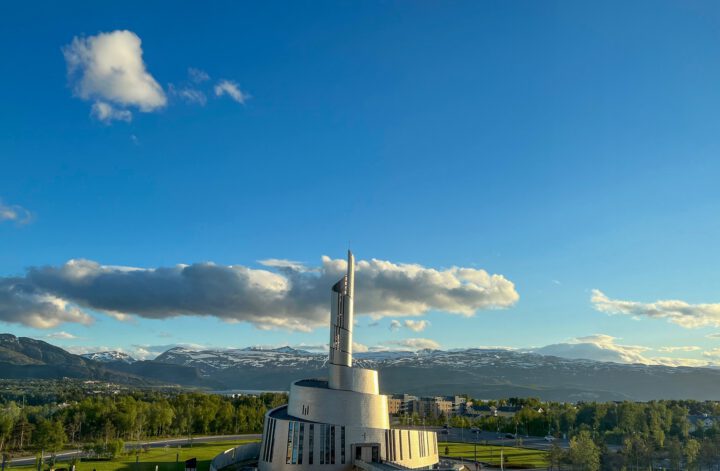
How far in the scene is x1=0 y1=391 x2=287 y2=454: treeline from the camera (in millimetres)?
105438

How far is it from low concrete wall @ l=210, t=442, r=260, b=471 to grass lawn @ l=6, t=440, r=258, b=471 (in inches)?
144

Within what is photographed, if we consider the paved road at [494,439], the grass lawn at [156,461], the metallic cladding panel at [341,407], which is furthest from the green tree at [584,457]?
the grass lawn at [156,461]

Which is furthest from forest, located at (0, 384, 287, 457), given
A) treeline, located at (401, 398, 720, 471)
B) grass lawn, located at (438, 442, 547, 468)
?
treeline, located at (401, 398, 720, 471)

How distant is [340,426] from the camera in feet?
204

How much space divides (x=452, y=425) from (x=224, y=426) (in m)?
72.5

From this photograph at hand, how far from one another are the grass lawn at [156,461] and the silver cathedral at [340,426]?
23233 millimetres

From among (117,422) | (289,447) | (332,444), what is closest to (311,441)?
(332,444)


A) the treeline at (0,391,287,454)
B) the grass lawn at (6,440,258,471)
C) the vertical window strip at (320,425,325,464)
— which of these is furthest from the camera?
the treeline at (0,391,287,454)

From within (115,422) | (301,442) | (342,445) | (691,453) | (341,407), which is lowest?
(115,422)

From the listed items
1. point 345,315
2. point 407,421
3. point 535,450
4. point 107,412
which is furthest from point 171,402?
point 345,315

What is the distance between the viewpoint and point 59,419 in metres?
122

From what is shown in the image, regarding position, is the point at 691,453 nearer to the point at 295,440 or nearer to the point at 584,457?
the point at 584,457

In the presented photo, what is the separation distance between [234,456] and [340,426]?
1084 inches

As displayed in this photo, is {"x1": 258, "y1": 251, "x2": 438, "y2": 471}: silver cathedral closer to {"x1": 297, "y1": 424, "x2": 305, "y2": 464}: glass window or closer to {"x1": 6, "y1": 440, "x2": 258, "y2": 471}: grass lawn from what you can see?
{"x1": 297, "y1": 424, "x2": 305, "y2": 464}: glass window
